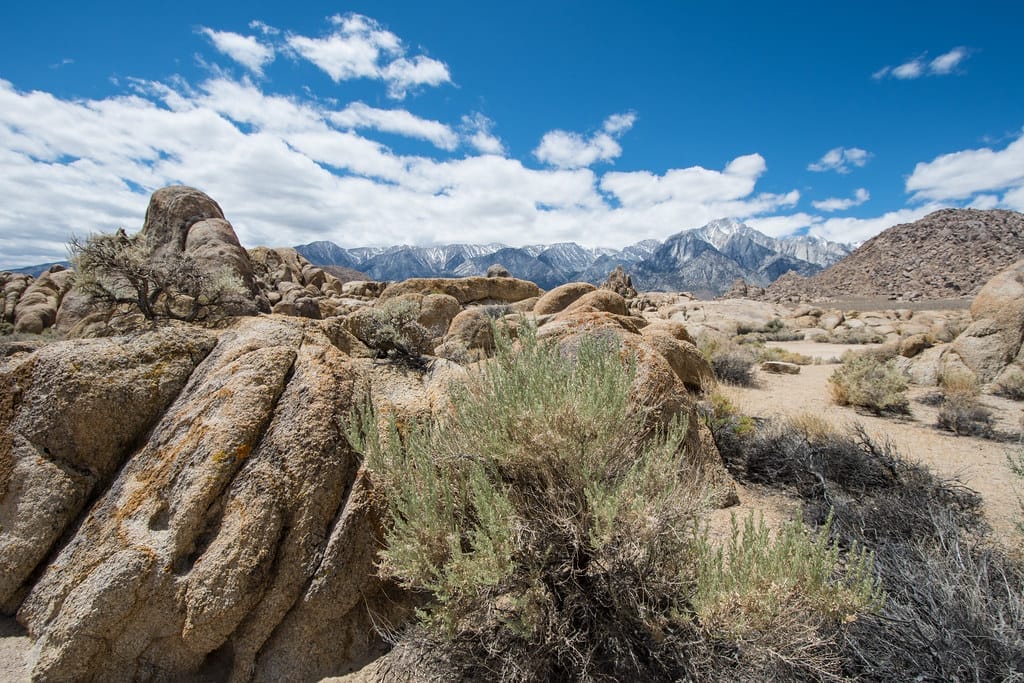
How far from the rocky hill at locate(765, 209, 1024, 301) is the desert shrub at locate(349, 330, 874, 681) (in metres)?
61.9

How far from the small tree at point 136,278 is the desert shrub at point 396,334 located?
2468 millimetres

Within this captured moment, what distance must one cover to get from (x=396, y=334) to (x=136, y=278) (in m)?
3.96

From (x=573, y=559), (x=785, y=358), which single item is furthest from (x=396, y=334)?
(x=785, y=358)

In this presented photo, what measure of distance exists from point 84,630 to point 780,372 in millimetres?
13543

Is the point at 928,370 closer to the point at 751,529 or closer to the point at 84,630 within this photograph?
the point at 751,529

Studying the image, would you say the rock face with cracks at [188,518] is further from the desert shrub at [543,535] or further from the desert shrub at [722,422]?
the desert shrub at [722,422]

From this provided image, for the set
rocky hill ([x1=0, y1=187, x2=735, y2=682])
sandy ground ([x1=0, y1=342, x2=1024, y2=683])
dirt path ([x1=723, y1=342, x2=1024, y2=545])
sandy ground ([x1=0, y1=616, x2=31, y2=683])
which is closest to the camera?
sandy ground ([x1=0, y1=616, x2=31, y2=683])

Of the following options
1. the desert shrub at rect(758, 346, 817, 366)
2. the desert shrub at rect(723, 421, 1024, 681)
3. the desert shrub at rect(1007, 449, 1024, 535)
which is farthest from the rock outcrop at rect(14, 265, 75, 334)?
the desert shrub at rect(758, 346, 817, 366)

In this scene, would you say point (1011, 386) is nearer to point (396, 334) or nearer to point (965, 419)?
point (965, 419)

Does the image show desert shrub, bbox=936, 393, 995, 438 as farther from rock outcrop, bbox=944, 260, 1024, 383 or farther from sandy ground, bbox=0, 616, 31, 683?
sandy ground, bbox=0, 616, 31, 683

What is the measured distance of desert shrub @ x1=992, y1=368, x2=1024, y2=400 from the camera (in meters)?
8.06

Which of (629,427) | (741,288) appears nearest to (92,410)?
(629,427)

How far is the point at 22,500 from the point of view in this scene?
2791mm

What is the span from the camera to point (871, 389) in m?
7.89
